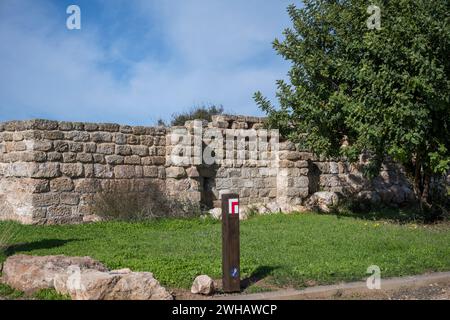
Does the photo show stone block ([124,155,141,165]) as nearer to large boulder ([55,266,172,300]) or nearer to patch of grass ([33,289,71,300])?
patch of grass ([33,289,71,300])

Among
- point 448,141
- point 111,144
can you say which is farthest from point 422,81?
point 111,144

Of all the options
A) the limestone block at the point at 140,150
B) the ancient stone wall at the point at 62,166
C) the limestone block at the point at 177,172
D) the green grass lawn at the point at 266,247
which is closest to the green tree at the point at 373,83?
the green grass lawn at the point at 266,247

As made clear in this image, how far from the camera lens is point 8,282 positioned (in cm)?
682

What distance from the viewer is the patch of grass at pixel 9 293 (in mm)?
6403

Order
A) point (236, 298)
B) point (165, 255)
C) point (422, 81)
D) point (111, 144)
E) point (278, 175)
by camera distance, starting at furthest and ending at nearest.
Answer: point (278, 175) < point (111, 144) < point (422, 81) < point (165, 255) < point (236, 298)

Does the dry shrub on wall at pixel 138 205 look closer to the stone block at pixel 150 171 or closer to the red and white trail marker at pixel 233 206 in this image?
the stone block at pixel 150 171

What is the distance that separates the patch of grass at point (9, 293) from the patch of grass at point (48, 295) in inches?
9.7

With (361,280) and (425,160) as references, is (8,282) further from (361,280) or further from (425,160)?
(425,160)

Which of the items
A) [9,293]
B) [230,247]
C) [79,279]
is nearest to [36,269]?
[9,293]

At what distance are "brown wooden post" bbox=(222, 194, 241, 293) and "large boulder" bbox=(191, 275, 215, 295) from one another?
0.77 feet

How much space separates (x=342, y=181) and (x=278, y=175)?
2573 mm

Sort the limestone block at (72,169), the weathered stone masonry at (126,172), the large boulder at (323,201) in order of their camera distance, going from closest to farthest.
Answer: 1. the weathered stone masonry at (126,172)
2. the limestone block at (72,169)
3. the large boulder at (323,201)

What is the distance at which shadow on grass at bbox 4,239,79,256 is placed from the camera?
29.2ft

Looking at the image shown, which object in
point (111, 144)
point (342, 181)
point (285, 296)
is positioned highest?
point (111, 144)
